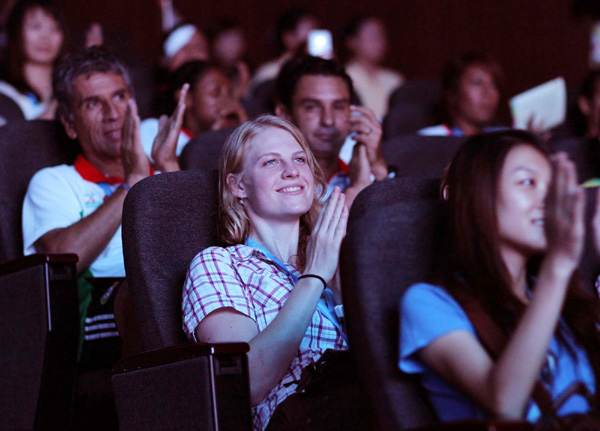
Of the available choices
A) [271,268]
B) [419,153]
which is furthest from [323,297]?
[419,153]

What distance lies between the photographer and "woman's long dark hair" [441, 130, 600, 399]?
4.67ft

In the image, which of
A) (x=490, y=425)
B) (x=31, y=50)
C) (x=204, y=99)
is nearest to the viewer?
(x=490, y=425)

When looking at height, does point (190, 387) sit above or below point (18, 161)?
below

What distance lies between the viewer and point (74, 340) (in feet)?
6.65

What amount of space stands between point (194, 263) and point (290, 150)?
0.38m

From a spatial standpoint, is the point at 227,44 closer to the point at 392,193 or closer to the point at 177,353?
the point at 392,193

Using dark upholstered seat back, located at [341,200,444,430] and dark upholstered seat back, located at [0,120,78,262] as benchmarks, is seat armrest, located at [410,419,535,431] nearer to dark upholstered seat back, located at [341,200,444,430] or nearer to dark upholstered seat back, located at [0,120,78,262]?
dark upholstered seat back, located at [341,200,444,430]

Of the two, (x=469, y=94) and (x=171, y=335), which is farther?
(x=469, y=94)

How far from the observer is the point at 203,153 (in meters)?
2.57

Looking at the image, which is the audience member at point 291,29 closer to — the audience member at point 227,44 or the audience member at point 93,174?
the audience member at point 227,44

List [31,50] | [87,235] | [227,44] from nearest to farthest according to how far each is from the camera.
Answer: [87,235], [31,50], [227,44]

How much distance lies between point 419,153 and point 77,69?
45.9 inches

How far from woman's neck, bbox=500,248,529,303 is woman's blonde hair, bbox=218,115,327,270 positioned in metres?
0.65

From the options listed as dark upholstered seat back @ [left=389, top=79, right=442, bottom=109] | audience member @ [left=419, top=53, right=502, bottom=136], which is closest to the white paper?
audience member @ [left=419, top=53, right=502, bottom=136]
